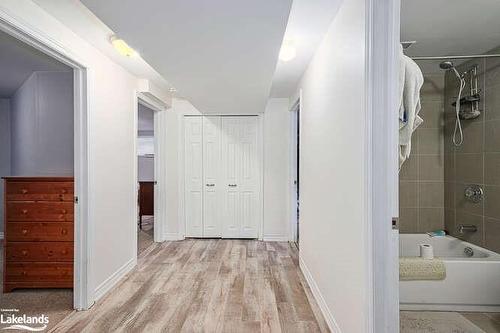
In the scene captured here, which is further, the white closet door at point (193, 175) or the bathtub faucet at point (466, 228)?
the white closet door at point (193, 175)

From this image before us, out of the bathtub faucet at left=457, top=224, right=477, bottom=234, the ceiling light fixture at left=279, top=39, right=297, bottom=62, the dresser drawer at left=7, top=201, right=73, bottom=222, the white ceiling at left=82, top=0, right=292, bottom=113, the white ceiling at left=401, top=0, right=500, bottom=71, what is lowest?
the bathtub faucet at left=457, top=224, right=477, bottom=234

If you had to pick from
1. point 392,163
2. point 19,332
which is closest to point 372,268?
point 392,163

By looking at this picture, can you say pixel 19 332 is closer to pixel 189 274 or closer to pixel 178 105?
pixel 189 274

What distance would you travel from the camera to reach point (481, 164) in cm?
279

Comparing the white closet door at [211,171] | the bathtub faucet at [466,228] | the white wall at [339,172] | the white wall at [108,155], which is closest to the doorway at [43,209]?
the white wall at [108,155]

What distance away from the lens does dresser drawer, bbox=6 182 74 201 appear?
2732mm

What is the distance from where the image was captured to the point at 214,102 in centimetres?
381

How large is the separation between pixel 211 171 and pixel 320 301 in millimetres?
2812

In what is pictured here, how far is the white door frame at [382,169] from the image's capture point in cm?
143

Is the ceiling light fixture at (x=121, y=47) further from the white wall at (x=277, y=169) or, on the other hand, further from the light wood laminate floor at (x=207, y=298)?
the white wall at (x=277, y=169)

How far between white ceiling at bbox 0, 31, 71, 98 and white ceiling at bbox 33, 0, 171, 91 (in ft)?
2.50
